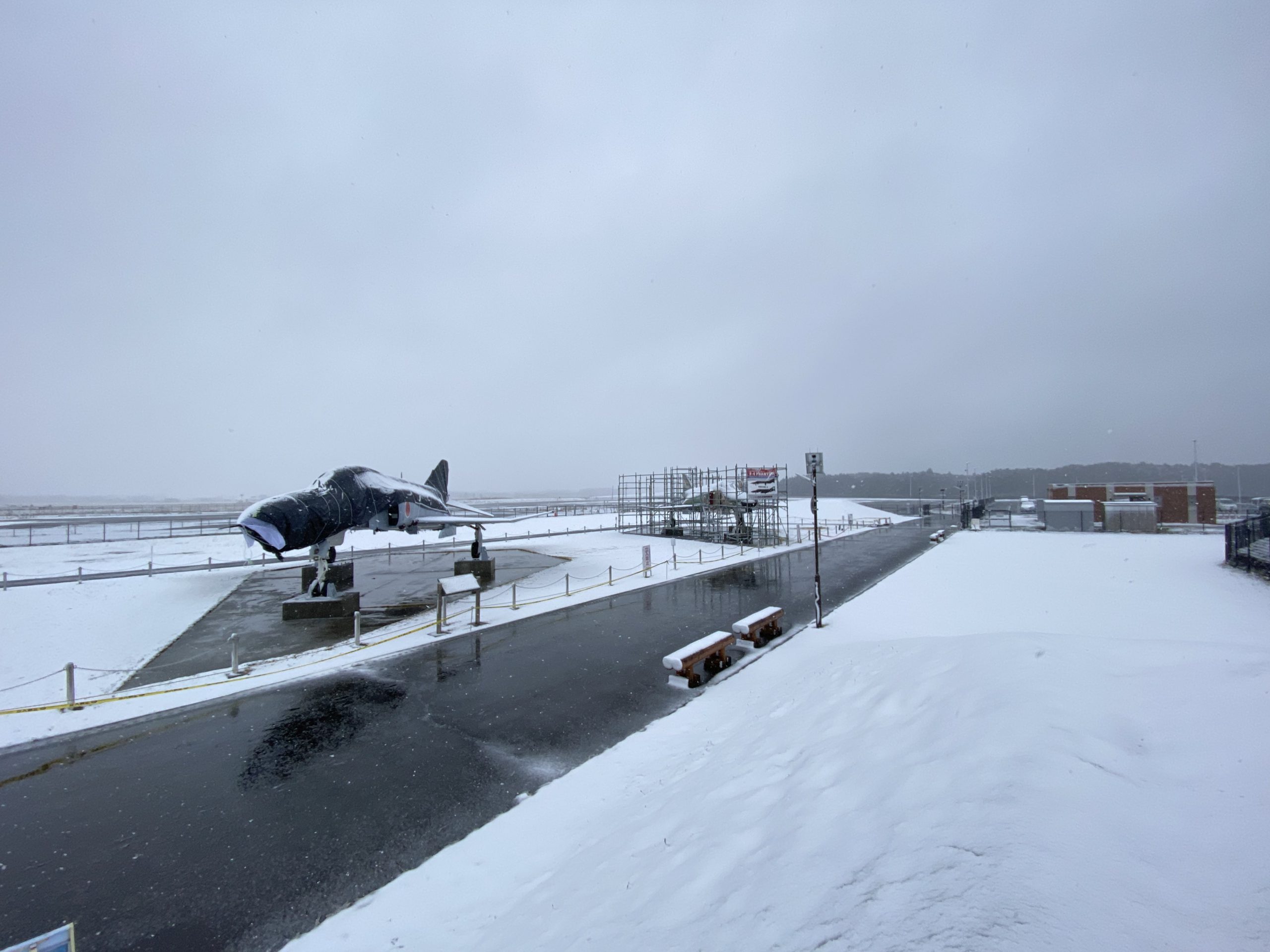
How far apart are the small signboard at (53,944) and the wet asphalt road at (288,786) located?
1.69 metres

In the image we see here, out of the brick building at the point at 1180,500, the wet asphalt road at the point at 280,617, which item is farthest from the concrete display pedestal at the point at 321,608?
the brick building at the point at 1180,500

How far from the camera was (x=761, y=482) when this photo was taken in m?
27.4

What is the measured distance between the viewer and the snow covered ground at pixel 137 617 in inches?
346

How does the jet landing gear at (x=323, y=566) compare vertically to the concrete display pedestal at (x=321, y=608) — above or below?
above

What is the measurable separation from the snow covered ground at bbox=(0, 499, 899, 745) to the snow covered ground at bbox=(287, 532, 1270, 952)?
7.04 meters

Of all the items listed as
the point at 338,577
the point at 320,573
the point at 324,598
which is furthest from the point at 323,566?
the point at 338,577

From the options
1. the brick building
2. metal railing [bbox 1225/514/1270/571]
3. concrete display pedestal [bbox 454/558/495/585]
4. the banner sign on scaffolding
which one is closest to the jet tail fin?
concrete display pedestal [bbox 454/558/495/585]

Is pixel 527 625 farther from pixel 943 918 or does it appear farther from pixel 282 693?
→ pixel 943 918

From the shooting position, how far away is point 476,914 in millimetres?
3977

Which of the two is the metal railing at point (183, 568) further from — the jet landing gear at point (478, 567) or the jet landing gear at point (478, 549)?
the jet landing gear at point (478, 549)

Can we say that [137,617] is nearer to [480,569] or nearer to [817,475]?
[480,569]

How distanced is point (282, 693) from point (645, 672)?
6.22 metres

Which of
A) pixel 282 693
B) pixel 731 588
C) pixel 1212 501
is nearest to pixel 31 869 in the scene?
pixel 282 693

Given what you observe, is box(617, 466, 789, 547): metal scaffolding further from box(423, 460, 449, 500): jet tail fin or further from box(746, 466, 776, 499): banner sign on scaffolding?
box(423, 460, 449, 500): jet tail fin
